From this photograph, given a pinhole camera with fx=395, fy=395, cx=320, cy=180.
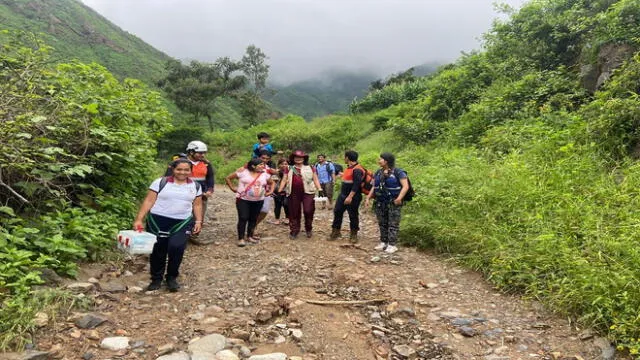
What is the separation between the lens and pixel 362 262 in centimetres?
603

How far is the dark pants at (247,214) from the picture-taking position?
22.2ft

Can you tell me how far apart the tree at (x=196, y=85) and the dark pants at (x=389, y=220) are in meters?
29.3

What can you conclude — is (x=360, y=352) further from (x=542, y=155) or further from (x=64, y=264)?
(x=542, y=155)

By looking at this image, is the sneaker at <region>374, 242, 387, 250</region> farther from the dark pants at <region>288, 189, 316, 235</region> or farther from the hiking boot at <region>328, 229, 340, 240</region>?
the dark pants at <region>288, 189, 316, 235</region>

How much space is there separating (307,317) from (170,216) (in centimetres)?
193

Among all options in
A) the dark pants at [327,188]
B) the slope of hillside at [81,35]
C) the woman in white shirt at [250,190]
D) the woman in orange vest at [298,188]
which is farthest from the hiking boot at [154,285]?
the slope of hillside at [81,35]

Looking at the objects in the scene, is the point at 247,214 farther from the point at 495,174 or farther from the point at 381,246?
the point at 495,174

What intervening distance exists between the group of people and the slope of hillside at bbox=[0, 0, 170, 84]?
4592 centimetres

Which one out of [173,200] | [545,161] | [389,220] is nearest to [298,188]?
[389,220]

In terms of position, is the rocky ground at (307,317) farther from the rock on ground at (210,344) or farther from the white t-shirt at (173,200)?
the white t-shirt at (173,200)

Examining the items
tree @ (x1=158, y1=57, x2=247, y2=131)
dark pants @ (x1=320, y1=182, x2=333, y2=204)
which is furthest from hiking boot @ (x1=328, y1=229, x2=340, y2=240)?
tree @ (x1=158, y1=57, x2=247, y2=131)

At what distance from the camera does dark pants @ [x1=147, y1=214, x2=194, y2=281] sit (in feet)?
14.9

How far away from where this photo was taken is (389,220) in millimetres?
6660

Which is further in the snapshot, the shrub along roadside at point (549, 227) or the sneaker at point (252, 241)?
the sneaker at point (252, 241)
